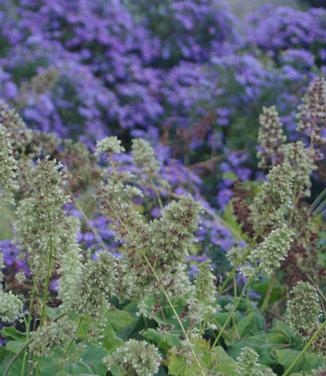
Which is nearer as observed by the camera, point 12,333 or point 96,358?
point 96,358

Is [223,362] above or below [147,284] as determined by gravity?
below

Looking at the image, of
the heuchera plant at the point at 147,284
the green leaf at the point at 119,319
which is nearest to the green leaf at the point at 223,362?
the heuchera plant at the point at 147,284

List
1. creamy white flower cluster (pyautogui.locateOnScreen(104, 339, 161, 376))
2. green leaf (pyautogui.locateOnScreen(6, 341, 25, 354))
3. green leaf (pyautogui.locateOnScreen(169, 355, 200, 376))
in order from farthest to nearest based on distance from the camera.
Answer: green leaf (pyautogui.locateOnScreen(6, 341, 25, 354)) → green leaf (pyautogui.locateOnScreen(169, 355, 200, 376)) → creamy white flower cluster (pyautogui.locateOnScreen(104, 339, 161, 376))

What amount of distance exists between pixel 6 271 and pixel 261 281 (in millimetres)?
1163

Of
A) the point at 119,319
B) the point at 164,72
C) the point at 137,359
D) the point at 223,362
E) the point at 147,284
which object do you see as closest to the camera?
the point at 137,359

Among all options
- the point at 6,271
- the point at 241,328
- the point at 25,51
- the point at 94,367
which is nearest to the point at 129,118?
the point at 25,51

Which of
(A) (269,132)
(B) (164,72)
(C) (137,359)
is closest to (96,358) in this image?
(C) (137,359)

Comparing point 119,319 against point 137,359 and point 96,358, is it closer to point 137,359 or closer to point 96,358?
point 96,358

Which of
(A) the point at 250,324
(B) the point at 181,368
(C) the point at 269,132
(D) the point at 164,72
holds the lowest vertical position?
(D) the point at 164,72

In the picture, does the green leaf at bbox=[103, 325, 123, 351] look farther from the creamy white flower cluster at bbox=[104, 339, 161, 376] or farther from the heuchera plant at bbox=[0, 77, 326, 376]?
the creamy white flower cluster at bbox=[104, 339, 161, 376]

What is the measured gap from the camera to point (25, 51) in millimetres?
6598

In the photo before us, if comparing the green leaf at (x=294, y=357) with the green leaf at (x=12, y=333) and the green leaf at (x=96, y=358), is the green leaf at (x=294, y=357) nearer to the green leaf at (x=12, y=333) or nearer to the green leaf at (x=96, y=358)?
the green leaf at (x=96, y=358)

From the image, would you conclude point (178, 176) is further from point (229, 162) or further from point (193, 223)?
point (193, 223)

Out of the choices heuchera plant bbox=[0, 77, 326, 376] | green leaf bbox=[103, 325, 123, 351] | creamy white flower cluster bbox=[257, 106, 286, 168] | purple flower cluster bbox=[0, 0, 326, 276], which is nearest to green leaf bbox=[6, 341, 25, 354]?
heuchera plant bbox=[0, 77, 326, 376]
